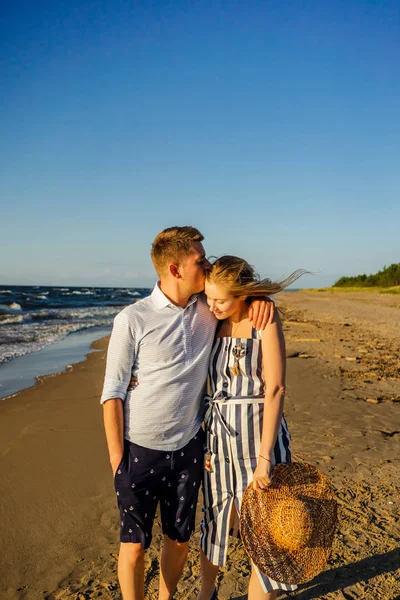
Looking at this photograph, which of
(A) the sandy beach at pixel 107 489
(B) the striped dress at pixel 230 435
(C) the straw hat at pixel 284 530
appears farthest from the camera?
(A) the sandy beach at pixel 107 489

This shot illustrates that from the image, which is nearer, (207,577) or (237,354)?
(237,354)

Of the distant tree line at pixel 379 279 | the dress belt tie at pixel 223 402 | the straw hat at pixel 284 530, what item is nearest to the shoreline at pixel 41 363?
the dress belt tie at pixel 223 402

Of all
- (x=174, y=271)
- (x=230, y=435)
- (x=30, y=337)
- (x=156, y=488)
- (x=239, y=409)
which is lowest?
(x=30, y=337)

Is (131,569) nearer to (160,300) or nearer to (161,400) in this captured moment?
(161,400)

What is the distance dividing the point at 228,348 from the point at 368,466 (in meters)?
2.84

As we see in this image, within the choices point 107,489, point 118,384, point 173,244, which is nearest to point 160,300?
point 173,244

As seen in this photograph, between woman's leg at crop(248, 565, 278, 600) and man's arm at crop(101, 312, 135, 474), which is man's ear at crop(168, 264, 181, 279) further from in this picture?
woman's leg at crop(248, 565, 278, 600)

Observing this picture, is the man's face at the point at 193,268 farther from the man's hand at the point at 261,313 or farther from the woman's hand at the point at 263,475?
the woman's hand at the point at 263,475

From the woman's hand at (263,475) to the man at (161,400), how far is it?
0.35 metres

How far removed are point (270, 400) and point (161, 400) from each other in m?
0.55

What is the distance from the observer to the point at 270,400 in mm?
2482

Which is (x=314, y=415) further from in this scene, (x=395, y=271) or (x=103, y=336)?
(x=395, y=271)

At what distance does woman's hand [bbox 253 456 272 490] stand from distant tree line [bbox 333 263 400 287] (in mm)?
45702

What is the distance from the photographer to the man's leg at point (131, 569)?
2463 mm
